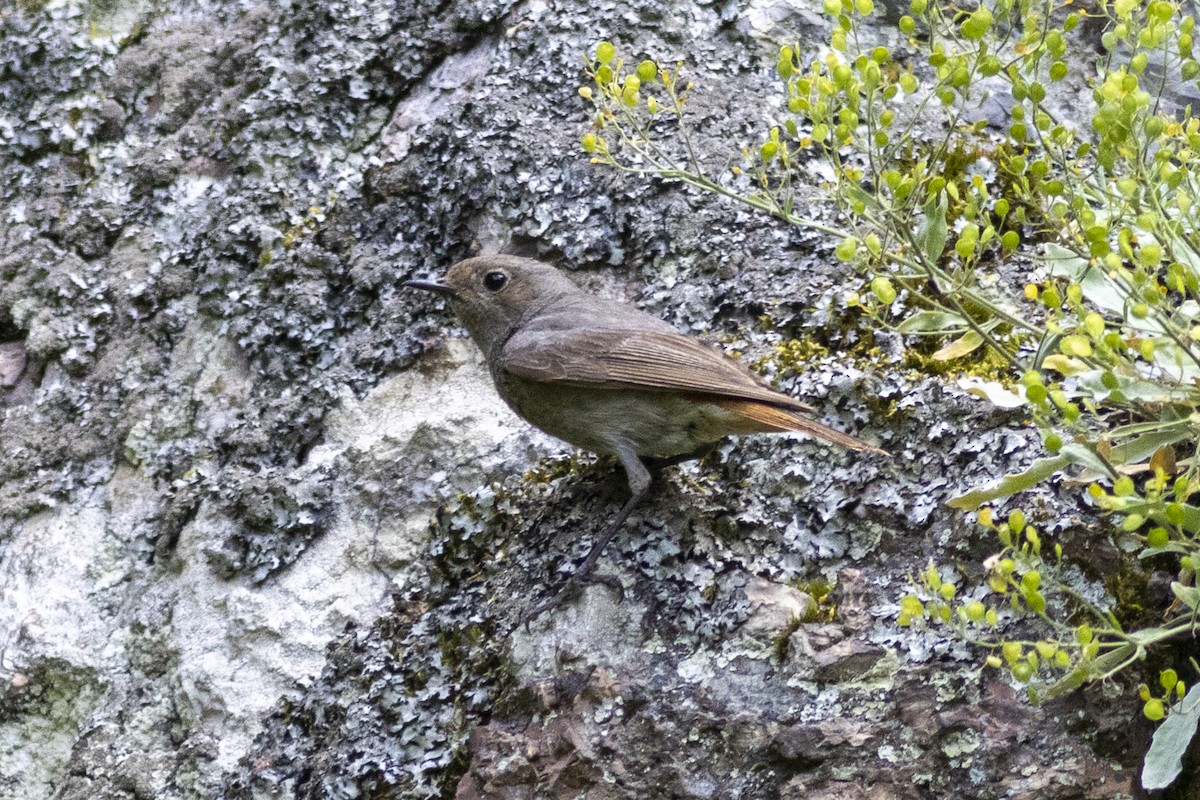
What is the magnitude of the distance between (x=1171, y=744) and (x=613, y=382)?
2.03 metres

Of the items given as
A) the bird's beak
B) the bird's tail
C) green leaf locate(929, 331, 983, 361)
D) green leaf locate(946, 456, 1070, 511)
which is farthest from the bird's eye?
green leaf locate(946, 456, 1070, 511)

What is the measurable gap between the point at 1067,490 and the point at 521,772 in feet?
5.64

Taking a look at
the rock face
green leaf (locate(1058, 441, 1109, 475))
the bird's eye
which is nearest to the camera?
green leaf (locate(1058, 441, 1109, 475))

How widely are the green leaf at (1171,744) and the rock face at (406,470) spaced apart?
33cm

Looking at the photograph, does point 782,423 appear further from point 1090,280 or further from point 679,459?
point 1090,280

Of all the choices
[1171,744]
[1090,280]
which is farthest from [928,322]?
[1171,744]

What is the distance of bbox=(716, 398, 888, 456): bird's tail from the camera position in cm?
348

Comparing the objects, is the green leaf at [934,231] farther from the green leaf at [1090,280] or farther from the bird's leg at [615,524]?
the bird's leg at [615,524]

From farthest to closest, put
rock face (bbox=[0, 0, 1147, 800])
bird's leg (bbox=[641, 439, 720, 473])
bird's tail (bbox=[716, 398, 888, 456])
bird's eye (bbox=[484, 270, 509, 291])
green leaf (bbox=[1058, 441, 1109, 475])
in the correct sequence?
bird's eye (bbox=[484, 270, 509, 291])
bird's leg (bbox=[641, 439, 720, 473])
bird's tail (bbox=[716, 398, 888, 456])
rock face (bbox=[0, 0, 1147, 800])
green leaf (bbox=[1058, 441, 1109, 475])

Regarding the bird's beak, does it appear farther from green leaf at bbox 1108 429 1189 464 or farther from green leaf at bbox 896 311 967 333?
green leaf at bbox 1108 429 1189 464

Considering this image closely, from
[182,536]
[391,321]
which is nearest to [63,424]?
[182,536]

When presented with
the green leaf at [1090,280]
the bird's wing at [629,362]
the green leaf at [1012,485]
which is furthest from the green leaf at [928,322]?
the bird's wing at [629,362]

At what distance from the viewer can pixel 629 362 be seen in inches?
157

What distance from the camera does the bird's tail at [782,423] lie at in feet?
11.4
